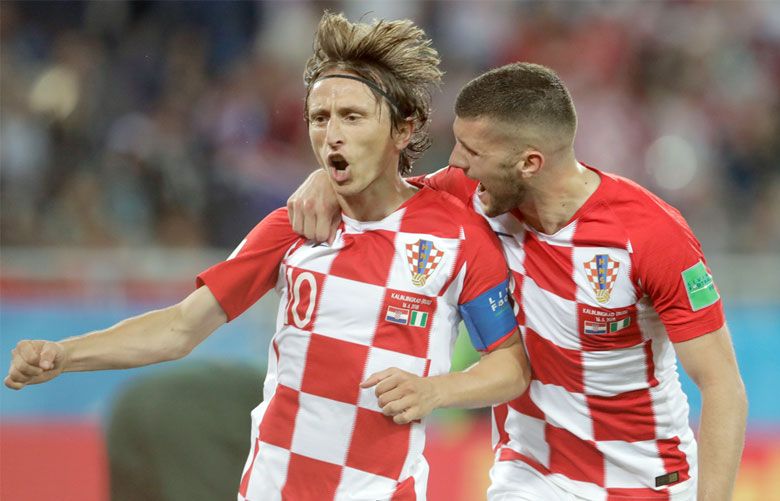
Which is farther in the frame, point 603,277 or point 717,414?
point 603,277

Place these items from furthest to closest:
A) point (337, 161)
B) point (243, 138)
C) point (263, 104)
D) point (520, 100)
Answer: point (263, 104), point (243, 138), point (520, 100), point (337, 161)

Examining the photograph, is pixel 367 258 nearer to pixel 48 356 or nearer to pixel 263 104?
pixel 48 356

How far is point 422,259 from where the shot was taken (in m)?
3.16

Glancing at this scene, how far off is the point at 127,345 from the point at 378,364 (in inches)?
29.4

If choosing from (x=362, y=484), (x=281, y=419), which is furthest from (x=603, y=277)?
(x=281, y=419)

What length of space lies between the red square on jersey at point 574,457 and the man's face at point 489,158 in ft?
2.64

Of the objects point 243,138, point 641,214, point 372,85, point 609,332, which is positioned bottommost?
point 609,332

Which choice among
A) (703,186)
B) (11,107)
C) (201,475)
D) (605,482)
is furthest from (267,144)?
(605,482)

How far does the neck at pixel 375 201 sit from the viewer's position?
324 cm

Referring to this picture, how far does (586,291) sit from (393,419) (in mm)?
760

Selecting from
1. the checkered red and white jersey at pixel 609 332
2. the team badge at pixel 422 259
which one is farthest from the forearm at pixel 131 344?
the checkered red and white jersey at pixel 609 332

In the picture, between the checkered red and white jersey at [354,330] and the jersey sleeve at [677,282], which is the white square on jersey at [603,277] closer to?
the jersey sleeve at [677,282]

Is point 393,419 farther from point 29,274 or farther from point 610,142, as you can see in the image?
point 610,142

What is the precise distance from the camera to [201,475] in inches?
148
